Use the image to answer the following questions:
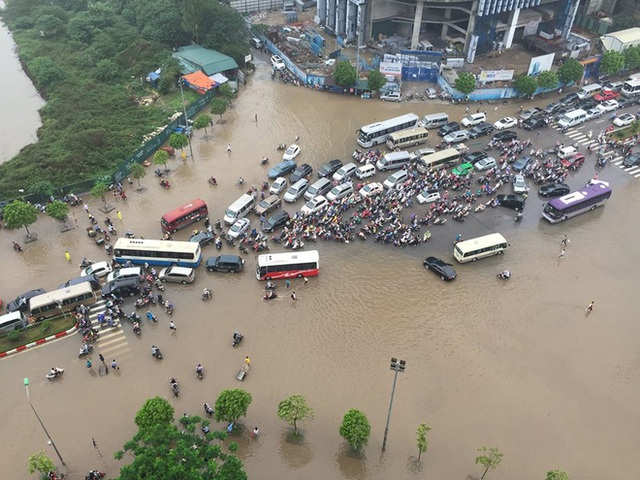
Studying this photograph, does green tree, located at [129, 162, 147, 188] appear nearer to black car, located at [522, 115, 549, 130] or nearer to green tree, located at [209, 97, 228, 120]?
green tree, located at [209, 97, 228, 120]

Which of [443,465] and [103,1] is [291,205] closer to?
[443,465]

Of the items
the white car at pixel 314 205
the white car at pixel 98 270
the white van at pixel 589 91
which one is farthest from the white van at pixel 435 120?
the white car at pixel 98 270

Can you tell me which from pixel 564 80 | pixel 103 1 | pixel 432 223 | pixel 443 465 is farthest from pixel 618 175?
pixel 103 1

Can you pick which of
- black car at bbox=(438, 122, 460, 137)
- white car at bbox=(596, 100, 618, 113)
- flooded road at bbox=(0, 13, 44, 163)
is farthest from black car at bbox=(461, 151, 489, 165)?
flooded road at bbox=(0, 13, 44, 163)

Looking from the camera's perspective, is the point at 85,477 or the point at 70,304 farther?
the point at 70,304

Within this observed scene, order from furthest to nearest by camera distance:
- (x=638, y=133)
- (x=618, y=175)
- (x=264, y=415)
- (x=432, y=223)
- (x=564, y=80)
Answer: (x=564, y=80), (x=638, y=133), (x=618, y=175), (x=432, y=223), (x=264, y=415)

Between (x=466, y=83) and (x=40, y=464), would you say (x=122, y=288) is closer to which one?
(x=40, y=464)

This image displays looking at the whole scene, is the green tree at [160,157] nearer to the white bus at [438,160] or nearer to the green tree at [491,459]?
the white bus at [438,160]
